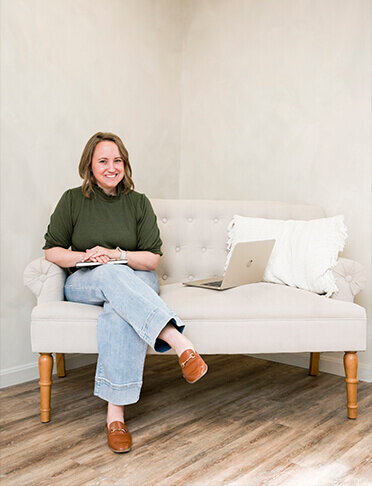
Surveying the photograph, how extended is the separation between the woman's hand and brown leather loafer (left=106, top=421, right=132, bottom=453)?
0.66 metres

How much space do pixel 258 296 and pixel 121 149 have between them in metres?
0.90

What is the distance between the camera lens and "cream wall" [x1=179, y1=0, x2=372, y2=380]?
272cm

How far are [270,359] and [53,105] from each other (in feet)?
6.25

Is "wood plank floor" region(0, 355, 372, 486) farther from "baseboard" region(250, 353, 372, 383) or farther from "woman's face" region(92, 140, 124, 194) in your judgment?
"woman's face" region(92, 140, 124, 194)

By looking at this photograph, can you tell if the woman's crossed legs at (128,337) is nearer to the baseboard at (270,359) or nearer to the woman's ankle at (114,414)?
the woman's ankle at (114,414)

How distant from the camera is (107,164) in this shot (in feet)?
7.38

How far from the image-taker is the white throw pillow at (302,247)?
2328mm

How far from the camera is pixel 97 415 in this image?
2086 millimetres

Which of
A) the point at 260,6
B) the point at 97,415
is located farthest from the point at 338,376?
the point at 260,6

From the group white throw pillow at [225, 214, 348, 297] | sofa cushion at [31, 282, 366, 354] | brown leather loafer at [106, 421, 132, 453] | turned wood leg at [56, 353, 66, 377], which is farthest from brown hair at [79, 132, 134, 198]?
brown leather loafer at [106, 421, 132, 453]

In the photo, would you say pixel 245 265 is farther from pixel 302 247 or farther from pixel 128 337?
pixel 128 337

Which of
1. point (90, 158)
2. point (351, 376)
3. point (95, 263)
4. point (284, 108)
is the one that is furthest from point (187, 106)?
point (351, 376)

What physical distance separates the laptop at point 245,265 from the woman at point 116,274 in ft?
1.00

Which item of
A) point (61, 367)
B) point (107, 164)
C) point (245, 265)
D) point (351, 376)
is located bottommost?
point (61, 367)
